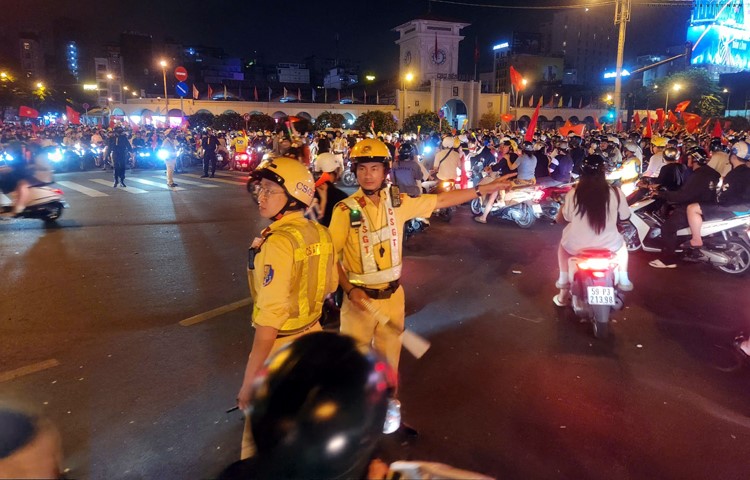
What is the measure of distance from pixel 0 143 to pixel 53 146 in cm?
191

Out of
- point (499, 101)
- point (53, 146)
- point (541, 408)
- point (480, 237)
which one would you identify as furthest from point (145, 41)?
point (541, 408)

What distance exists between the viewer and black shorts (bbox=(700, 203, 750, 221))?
27.0ft

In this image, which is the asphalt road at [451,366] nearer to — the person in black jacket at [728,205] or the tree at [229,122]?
the person in black jacket at [728,205]

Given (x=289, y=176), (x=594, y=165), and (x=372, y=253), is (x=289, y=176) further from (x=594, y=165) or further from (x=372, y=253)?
(x=594, y=165)

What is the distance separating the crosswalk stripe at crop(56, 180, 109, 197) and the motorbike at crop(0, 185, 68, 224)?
15.2ft

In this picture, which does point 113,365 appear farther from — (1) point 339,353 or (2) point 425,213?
(1) point 339,353

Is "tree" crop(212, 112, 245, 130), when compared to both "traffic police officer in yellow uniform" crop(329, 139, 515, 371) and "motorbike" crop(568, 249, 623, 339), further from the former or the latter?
"traffic police officer in yellow uniform" crop(329, 139, 515, 371)

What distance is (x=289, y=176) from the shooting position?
101 inches

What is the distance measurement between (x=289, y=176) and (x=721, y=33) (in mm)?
71984

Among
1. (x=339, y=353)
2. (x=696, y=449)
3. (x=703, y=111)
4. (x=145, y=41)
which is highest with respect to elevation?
(x=145, y=41)

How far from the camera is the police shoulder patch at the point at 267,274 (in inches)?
94.6

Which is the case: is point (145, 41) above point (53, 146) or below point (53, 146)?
above

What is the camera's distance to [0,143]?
21922 millimetres

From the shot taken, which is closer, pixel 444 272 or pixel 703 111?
pixel 444 272
